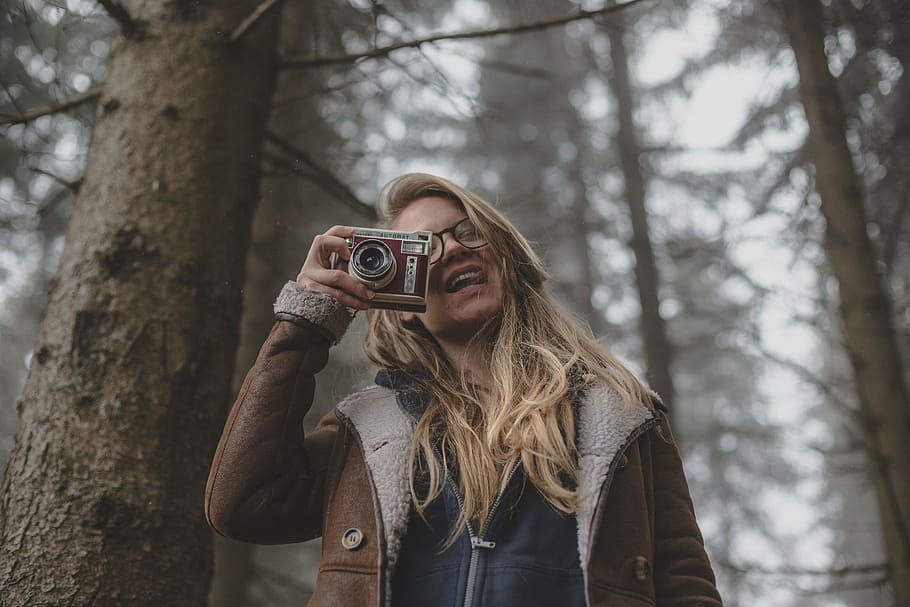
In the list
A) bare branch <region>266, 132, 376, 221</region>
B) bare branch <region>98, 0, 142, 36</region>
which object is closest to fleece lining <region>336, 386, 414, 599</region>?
bare branch <region>266, 132, 376, 221</region>

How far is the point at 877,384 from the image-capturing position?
4.09 metres

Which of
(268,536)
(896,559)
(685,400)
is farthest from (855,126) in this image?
(685,400)

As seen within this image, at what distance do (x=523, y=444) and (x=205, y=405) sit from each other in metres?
0.91

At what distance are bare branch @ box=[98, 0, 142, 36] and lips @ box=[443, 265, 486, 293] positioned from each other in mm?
1279

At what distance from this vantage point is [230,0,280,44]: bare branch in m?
2.28

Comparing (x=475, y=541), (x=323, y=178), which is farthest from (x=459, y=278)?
(x=323, y=178)

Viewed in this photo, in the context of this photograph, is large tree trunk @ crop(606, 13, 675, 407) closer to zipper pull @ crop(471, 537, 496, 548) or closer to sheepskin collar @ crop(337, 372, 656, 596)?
sheepskin collar @ crop(337, 372, 656, 596)

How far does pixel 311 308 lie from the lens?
186cm

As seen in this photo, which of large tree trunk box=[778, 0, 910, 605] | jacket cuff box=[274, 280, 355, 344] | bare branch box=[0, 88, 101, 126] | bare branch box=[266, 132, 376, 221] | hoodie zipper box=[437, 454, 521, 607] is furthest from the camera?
large tree trunk box=[778, 0, 910, 605]

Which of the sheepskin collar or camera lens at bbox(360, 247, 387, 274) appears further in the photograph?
camera lens at bbox(360, 247, 387, 274)

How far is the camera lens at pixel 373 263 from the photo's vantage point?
193 cm

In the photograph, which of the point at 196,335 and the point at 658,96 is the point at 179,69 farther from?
the point at 658,96

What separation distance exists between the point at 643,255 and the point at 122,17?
599cm

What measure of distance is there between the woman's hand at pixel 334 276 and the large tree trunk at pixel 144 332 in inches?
17.3
